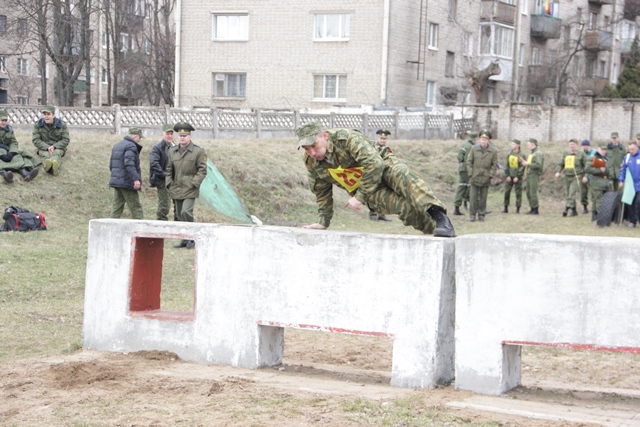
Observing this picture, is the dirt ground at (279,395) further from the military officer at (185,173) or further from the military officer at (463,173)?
the military officer at (463,173)

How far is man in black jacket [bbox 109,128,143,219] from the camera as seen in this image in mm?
16172

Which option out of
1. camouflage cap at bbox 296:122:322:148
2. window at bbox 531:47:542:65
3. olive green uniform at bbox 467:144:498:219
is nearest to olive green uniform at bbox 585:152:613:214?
olive green uniform at bbox 467:144:498:219

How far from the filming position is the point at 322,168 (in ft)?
27.9

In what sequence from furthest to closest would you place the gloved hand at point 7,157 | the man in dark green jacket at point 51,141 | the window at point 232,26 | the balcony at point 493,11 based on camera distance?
1. the balcony at point 493,11
2. the window at point 232,26
3. the man in dark green jacket at point 51,141
4. the gloved hand at point 7,157

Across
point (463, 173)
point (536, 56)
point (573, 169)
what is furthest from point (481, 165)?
point (536, 56)

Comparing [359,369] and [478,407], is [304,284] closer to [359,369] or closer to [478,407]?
[359,369]

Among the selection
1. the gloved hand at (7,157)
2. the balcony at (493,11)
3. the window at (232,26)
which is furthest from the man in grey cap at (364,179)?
the balcony at (493,11)

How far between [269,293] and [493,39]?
144 feet

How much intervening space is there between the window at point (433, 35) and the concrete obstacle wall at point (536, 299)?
40111mm

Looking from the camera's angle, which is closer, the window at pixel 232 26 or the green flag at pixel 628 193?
the green flag at pixel 628 193

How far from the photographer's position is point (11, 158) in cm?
1950

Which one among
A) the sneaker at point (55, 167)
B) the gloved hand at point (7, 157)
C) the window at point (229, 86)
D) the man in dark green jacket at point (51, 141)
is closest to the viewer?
the gloved hand at point (7, 157)

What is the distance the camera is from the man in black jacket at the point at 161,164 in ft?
54.2

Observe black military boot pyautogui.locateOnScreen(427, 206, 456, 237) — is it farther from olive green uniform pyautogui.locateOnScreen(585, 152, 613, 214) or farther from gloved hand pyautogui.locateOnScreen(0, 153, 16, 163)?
olive green uniform pyautogui.locateOnScreen(585, 152, 613, 214)
